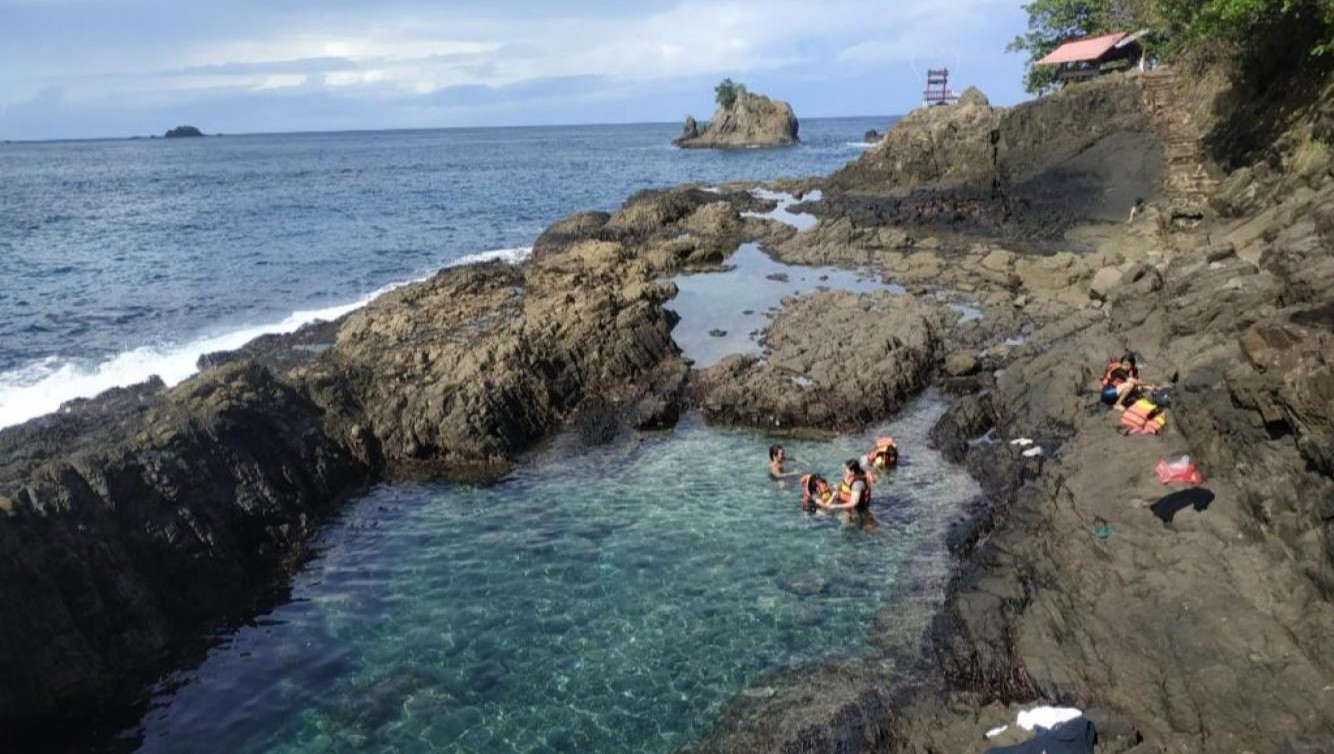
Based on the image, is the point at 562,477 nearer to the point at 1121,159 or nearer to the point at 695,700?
the point at 695,700

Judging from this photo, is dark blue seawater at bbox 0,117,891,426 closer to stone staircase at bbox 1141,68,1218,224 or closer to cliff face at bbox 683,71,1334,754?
cliff face at bbox 683,71,1334,754

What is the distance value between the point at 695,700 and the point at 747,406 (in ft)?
41.8

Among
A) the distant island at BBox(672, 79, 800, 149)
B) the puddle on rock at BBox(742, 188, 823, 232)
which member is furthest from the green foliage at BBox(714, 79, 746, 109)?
the puddle on rock at BBox(742, 188, 823, 232)

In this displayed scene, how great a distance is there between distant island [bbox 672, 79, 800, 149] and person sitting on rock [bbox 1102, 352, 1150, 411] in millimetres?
138179

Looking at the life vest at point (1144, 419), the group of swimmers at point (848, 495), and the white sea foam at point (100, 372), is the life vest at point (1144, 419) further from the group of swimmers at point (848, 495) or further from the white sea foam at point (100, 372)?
the white sea foam at point (100, 372)

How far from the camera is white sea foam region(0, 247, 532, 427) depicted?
27094 mm

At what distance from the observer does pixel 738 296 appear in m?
38.1

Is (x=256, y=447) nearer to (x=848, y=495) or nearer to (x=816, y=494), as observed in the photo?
(x=816, y=494)

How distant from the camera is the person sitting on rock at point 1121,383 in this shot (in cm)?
2056

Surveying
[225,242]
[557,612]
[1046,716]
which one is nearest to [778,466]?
[557,612]

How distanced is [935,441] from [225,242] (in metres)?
55.9

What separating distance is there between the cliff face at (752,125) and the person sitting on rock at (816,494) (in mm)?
141033

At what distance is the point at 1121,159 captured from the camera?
163 feet

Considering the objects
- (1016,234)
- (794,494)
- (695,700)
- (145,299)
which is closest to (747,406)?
(794,494)
